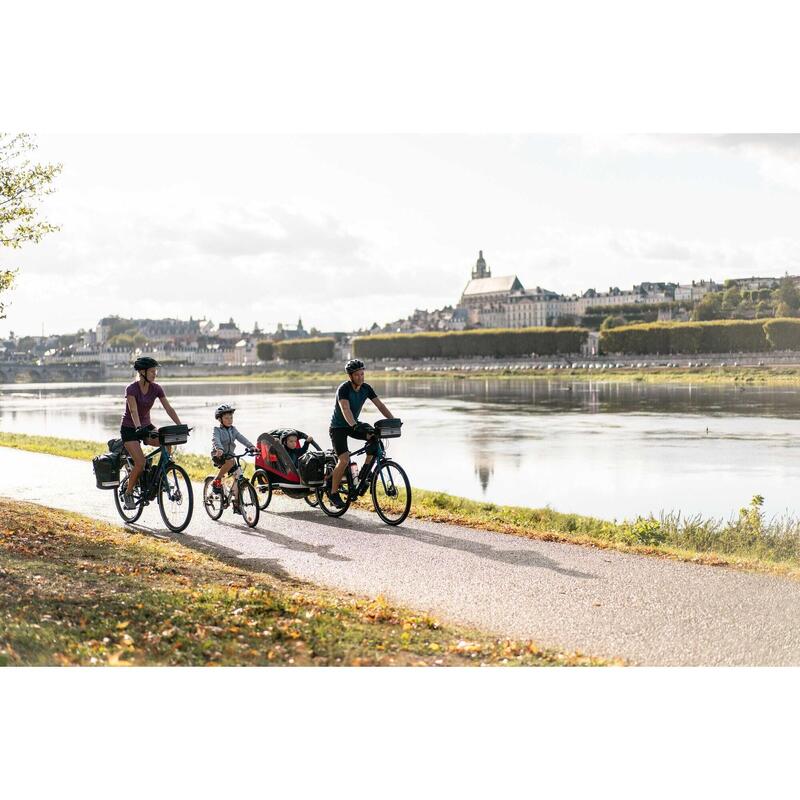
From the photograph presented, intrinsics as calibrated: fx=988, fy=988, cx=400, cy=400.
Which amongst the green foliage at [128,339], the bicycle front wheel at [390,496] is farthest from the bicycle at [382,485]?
the green foliage at [128,339]

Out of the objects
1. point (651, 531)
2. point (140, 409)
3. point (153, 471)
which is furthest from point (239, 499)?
point (651, 531)

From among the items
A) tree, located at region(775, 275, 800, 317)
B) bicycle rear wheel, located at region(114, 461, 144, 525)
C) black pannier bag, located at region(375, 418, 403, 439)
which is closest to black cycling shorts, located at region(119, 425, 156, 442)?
bicycle rear wheel, located at region(114, 461, 144, 525)

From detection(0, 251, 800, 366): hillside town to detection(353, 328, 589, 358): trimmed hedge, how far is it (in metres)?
0.97

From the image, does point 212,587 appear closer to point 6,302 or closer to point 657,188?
point 6,302

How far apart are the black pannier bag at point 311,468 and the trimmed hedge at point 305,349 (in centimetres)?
6540

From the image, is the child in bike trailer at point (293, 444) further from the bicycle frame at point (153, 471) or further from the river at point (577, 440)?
the river at point (577, 440)

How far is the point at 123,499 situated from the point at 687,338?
201 feet

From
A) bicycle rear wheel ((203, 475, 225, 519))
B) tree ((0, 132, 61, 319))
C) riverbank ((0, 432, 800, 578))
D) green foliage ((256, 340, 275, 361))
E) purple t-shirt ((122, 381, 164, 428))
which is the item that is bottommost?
riverbank ((0, 432, 800, 578))

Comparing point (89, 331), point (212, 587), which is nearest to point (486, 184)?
point (212, 587)

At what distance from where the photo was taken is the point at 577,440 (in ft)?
74.6

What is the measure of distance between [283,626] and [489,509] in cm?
643

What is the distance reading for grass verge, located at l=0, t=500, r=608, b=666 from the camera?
5508 mm

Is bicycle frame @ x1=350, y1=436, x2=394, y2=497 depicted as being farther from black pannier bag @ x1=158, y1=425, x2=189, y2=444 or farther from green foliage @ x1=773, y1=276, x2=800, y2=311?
green foliage @ x1=773, y1=276, x2=800, y2=311

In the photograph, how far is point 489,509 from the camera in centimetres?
1210
